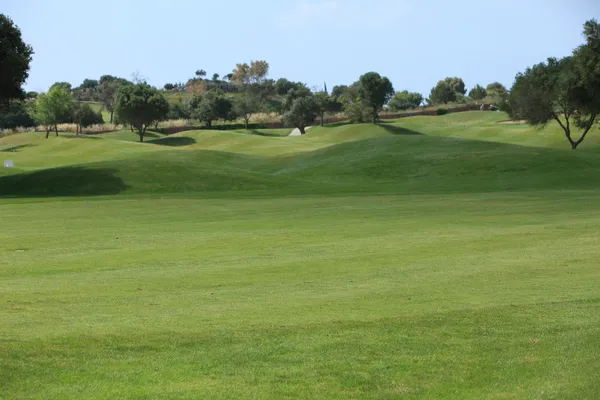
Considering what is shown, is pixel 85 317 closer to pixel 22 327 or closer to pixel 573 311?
pixel 22 327

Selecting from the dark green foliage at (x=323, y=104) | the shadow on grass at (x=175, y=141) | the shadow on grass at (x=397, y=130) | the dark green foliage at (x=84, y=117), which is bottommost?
the shadow on grass at (x=175, y=141)

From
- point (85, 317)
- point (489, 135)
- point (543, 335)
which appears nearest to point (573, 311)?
point (543, 335)

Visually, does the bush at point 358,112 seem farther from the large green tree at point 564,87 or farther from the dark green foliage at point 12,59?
the dark green foliage at point 12,59

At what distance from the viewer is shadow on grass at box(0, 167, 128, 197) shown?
53.4 metres

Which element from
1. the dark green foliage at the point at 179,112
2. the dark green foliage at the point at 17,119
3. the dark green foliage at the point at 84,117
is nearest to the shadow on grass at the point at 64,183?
the dark green foliage at the point at 84,117

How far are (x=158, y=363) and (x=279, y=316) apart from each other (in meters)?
3.24

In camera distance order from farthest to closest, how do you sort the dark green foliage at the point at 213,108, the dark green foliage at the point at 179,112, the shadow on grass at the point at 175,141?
the dark green foliage at the point at 179,112 → the dark green foliage at the point at 213,108 → the shadow on grass at the point at 175,141

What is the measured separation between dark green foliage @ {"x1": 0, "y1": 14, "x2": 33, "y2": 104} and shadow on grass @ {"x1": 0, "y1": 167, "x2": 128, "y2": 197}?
6.35 m

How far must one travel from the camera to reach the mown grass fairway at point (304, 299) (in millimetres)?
9938

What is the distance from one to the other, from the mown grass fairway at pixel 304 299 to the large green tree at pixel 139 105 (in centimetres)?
9027

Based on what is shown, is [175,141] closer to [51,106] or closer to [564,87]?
[51,106]

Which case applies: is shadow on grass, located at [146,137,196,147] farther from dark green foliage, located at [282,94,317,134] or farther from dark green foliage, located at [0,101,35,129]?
dark green foliage, located at [0,101,35,129]

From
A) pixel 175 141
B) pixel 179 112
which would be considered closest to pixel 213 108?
pixel 179 112

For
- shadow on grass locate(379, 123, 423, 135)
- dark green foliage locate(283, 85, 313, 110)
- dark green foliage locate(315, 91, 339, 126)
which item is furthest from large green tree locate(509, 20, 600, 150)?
dark green foliage locate(283, 85, 313, 110)
